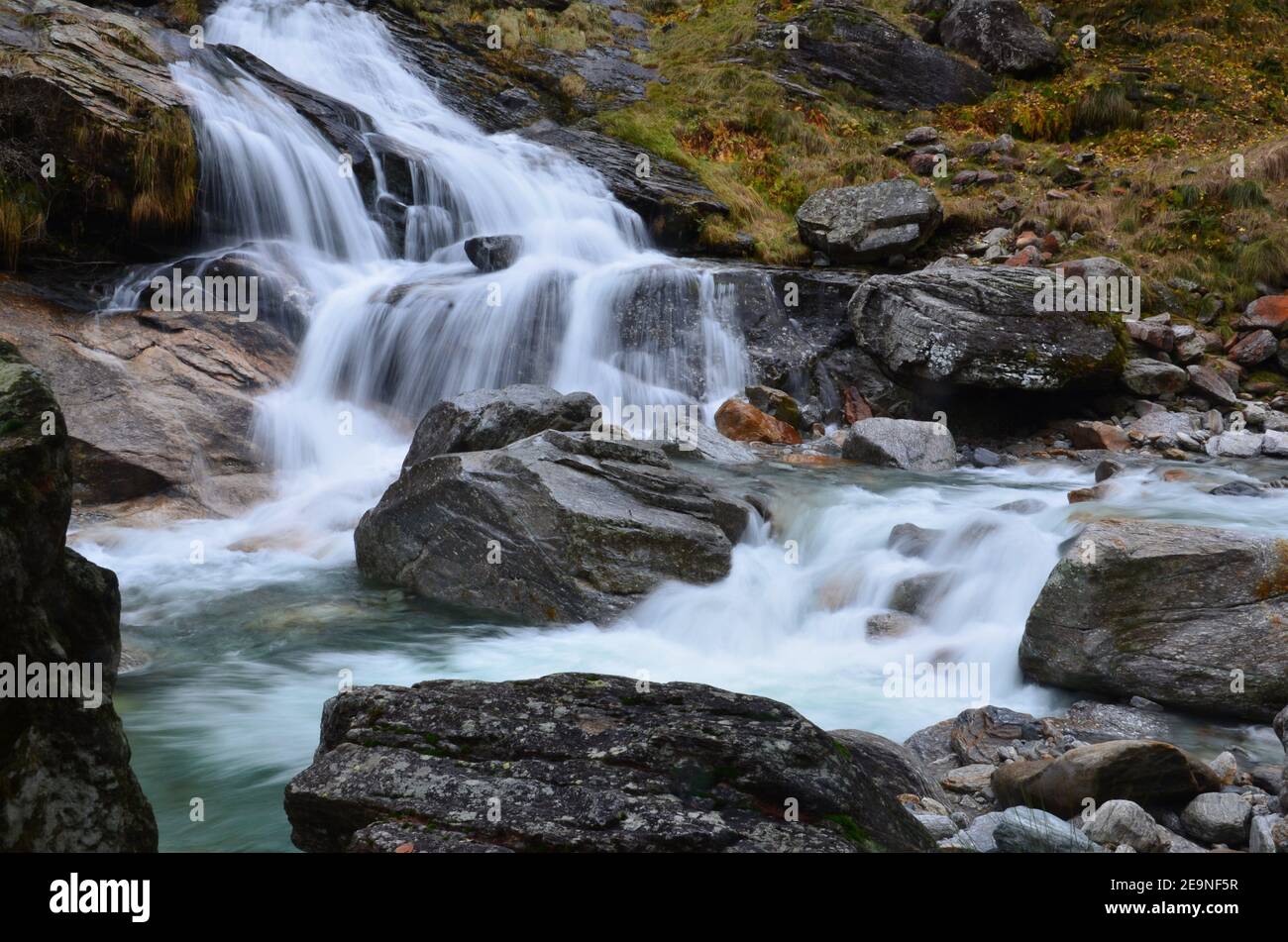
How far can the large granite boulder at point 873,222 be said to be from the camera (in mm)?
15734

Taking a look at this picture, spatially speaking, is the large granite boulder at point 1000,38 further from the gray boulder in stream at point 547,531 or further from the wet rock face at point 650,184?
the gray boulder in stream at point 547,531

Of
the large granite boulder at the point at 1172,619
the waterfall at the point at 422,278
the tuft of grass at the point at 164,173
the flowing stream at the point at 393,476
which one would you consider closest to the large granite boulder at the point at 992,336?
the flowing stream at the point at 393,476

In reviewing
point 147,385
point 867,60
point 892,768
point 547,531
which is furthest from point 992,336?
point 867,60

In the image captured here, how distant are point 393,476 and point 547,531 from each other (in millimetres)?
3777

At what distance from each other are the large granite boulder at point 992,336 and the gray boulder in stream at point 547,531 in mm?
5475

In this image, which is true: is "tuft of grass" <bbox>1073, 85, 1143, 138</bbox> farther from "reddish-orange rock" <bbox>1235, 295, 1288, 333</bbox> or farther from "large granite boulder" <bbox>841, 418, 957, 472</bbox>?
"large granite boulder" <bbox>841, 418, 957, 472</bbox>

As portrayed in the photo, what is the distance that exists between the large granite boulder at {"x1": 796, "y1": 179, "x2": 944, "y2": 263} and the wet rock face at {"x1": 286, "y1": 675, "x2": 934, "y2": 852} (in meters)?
13.3

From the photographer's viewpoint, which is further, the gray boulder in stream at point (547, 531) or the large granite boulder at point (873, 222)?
the large granite boulder at point (873, 222)

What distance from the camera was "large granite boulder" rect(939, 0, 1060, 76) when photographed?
22625 mm

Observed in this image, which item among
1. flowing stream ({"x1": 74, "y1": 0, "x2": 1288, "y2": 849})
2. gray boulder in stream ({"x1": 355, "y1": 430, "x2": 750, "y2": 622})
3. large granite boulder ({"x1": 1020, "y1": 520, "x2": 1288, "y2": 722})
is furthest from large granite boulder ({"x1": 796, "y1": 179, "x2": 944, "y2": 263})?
A: large granite boulder ({"x1": 1020, "y1": 520, "x2": 1288, "y2": 722})

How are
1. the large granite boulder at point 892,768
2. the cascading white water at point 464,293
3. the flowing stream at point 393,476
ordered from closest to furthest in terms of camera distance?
the large granite boulder at point 892,768 → the flowing stream at point 393,476 → the cascading white water at point 464,293

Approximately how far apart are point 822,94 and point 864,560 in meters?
17.4
